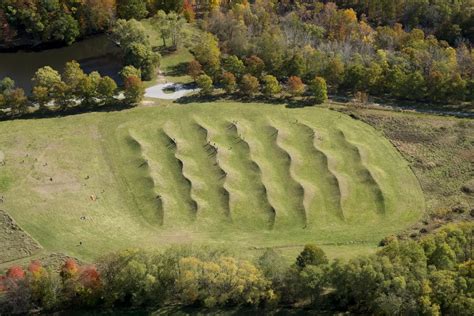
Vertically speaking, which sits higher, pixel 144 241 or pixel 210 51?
pixel 210 51

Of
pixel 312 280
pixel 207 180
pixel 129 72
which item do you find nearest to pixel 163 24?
pixel 129 72

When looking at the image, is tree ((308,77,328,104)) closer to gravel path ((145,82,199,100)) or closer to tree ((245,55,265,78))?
tree ((245,55,265,78))

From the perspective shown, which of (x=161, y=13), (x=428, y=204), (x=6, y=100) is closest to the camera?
(x=428, y=204)

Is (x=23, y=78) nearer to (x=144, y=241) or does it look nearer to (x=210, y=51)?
(x=210, y=51)

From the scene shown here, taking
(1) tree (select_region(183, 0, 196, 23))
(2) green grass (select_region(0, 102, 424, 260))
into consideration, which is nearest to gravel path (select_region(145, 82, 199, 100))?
(2) green grass (select_region(0, 102, 424, 260))

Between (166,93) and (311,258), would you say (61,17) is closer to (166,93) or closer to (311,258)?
(166,93)

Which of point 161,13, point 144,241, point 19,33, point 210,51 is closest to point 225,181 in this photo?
point 144,241

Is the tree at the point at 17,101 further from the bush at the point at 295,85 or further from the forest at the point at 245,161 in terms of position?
the bush at the point at 295,85
